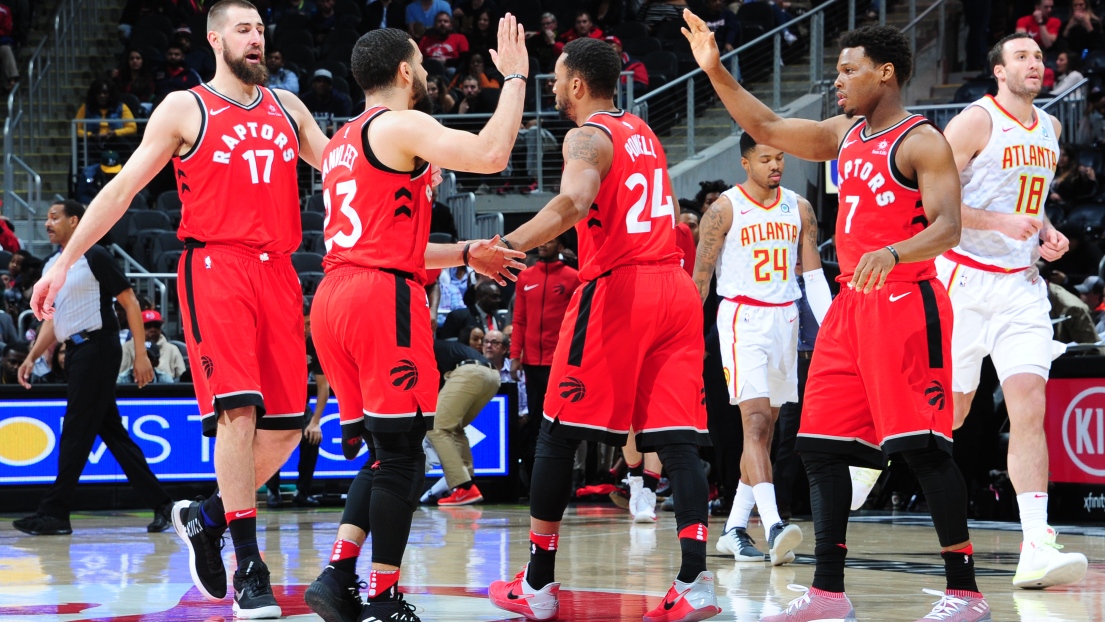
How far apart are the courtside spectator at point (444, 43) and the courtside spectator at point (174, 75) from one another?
3.29m

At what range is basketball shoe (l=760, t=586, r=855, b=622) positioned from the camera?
4.98m

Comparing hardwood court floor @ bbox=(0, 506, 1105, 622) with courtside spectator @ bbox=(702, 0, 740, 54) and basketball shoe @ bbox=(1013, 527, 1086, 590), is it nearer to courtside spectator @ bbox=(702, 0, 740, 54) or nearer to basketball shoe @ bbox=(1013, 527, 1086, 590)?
basketball shoe @ bbox=(1013, 527, 1086, 590)

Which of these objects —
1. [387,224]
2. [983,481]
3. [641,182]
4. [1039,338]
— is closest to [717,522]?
[983,481]

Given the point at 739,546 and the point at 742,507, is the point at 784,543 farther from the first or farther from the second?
the point at 742,507

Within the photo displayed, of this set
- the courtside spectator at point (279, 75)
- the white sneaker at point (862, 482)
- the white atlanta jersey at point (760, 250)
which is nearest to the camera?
the white sneaker at point (862, 482)

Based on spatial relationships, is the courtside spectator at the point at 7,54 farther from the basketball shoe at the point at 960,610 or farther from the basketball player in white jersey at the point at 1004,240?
the basketball shoe at the point at 960,610

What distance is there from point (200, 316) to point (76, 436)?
3.99 metres

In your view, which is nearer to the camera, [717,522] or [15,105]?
[717,522]

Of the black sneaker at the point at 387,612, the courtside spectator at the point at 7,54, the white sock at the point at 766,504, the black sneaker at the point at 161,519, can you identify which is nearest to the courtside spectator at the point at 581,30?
the courtside spectator at the point at 7,54

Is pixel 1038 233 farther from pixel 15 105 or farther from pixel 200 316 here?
pixel 15 105

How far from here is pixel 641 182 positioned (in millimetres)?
5812

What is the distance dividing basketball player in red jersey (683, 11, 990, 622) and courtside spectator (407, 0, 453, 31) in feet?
53.1

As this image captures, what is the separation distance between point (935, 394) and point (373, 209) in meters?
2.17

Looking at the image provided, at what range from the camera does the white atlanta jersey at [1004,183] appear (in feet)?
22.3
